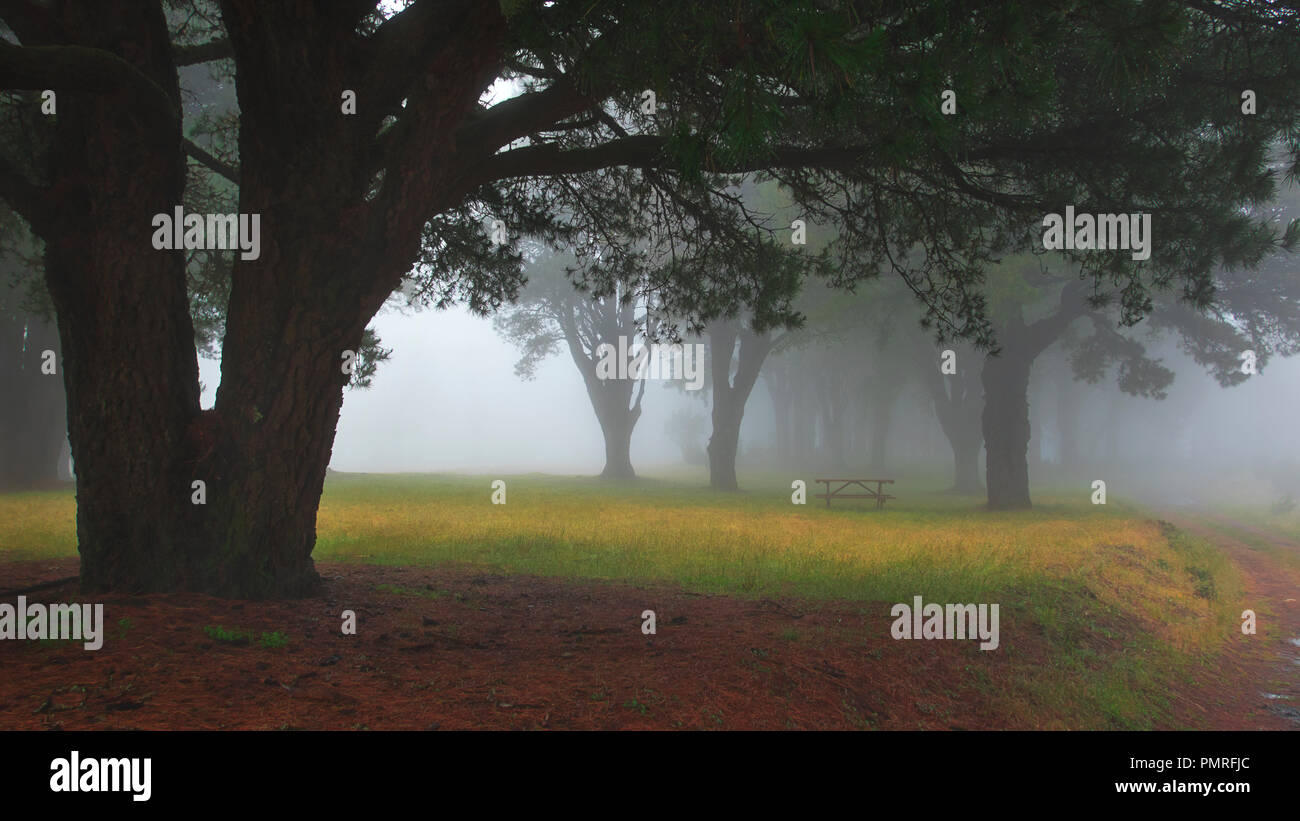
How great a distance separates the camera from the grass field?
7.36 m

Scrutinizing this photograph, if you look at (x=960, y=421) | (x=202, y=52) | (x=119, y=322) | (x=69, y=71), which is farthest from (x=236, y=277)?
(x=960, y=421)

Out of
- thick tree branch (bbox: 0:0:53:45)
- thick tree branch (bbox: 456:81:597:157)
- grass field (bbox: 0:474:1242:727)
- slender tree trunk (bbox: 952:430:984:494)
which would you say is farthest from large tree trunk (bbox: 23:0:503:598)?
slender tree trunk (bbox: 952:430:984:494)

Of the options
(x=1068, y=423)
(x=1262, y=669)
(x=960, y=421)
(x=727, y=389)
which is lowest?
(x=1262, y=669)

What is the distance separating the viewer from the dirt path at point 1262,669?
666 cm

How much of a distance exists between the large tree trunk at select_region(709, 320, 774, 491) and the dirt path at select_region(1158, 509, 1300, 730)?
16.1 meters

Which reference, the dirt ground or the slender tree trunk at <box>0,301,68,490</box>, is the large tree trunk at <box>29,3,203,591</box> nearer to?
the dirt ground

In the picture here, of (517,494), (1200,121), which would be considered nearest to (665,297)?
(1200,121)

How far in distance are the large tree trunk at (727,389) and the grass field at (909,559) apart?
7.23 m

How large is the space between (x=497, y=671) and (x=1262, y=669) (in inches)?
327

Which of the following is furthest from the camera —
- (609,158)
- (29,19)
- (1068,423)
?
(1068,423)

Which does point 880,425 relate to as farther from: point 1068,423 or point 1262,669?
point 1262,669

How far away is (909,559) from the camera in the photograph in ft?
39.0

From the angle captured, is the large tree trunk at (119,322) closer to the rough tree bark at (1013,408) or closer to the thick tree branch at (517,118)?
the thick tree branch at (517,118)
